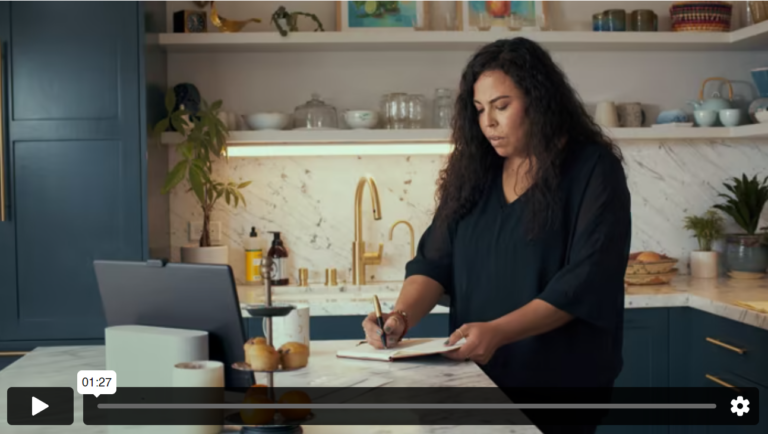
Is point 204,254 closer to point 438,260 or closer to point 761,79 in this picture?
point 438,260

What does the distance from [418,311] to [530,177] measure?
17.1 inches

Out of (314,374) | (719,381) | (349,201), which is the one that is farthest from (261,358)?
(349,201)

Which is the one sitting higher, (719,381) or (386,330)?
(386,330)

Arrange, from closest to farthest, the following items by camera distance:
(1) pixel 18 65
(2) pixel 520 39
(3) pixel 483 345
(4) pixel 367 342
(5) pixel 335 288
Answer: (3) pixel 483 345 < (4) pixel 367 342 < (2) pixel 520 39 < (1) pixel 18 65 < (5) pixel 335 288

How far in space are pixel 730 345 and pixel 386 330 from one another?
1730mm

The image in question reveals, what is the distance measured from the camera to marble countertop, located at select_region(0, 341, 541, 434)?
5.14 ft

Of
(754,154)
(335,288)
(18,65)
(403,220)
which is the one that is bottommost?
(335,288)

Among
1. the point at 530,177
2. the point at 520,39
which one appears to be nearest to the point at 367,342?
the point at 530,177

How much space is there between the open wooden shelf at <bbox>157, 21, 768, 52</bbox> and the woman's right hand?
2.08 metres

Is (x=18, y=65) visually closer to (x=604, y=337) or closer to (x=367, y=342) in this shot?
(x=367, y=342)

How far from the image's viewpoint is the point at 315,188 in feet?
13.9

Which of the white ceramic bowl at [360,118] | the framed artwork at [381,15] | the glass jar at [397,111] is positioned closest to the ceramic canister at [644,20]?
the framed artwork at [381,15]

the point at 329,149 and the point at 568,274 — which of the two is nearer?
the point at 568,274

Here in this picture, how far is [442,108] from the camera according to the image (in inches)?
160
